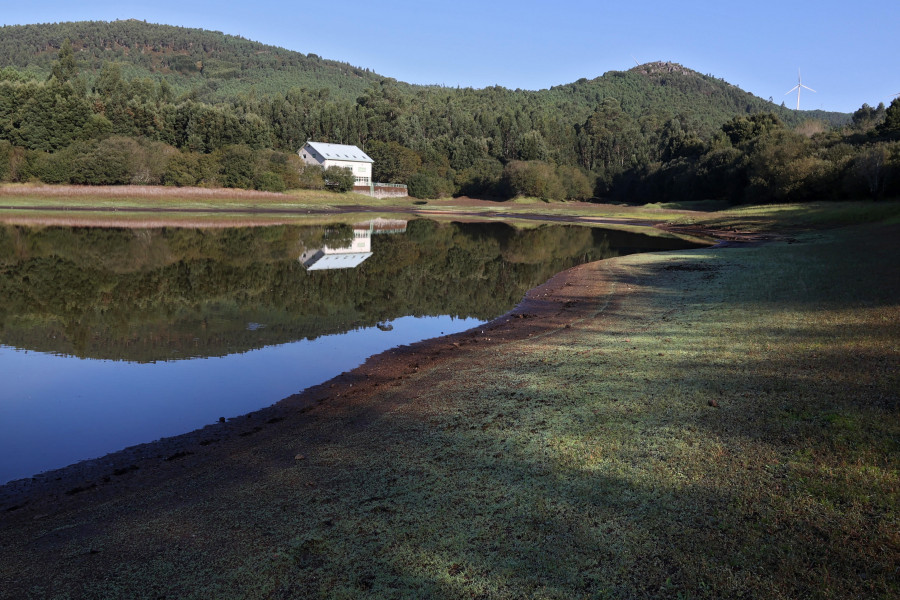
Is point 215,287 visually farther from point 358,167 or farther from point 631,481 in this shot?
point 358,167

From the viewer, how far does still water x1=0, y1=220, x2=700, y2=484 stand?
11.4 metres

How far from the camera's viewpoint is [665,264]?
32.0m

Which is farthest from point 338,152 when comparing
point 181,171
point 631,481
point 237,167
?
point 631,481

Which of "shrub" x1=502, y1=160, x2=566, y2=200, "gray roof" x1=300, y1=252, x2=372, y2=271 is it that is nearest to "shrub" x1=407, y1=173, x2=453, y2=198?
"shrub" x1=502, y1=160, x2=566, y2=200

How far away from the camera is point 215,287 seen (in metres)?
25.0

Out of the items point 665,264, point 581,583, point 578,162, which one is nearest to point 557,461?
point 581,583

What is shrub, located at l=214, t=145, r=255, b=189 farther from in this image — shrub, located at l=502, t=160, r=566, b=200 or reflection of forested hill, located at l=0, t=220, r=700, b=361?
reflection of forested hill, located at l=0, t=220, r=700, b=361

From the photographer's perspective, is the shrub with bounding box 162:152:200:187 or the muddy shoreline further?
the shrub with bounding box 162:152:200:187

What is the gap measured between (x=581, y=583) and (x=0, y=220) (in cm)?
6376

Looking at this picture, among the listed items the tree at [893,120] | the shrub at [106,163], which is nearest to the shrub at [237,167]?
the shrub at [106,163]

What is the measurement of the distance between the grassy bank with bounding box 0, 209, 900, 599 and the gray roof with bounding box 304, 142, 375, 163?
12096 centimetres

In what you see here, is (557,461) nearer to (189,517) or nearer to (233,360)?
(189,517)

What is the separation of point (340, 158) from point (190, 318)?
112381 mm

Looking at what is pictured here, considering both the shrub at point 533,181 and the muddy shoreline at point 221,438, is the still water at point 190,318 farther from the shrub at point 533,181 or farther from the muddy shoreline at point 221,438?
the shrub at point 533,181
